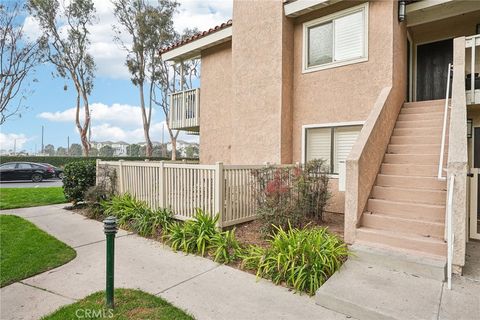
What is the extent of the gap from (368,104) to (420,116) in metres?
1.27

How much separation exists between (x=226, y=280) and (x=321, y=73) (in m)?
6.43

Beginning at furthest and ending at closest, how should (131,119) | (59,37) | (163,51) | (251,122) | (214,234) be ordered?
(131,119) < (59,37) < (163,51) < (251,122) < (214,234)

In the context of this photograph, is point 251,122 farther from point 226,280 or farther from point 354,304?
point 354,304

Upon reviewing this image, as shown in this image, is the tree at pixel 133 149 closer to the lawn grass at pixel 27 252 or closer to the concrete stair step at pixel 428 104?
the lawn grass at pixel 27 252

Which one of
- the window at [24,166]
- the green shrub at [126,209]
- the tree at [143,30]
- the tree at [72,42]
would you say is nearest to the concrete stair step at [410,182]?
the green shrub at [126,209]

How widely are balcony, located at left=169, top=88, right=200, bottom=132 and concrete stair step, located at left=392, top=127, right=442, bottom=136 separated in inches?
298

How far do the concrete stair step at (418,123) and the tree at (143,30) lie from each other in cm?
2423

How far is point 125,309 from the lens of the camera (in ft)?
11.7

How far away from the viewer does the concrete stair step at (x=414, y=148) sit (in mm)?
6078

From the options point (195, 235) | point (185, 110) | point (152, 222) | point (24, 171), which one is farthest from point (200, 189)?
point (24, 171)

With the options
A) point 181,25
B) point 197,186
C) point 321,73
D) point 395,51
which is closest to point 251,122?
point 321,73

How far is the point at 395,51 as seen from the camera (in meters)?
7.27

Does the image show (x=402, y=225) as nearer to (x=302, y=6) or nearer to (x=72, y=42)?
(x=302, y=6)

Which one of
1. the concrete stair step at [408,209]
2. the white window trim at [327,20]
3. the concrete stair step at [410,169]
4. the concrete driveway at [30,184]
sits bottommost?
the concrete driveway at [30,184]
